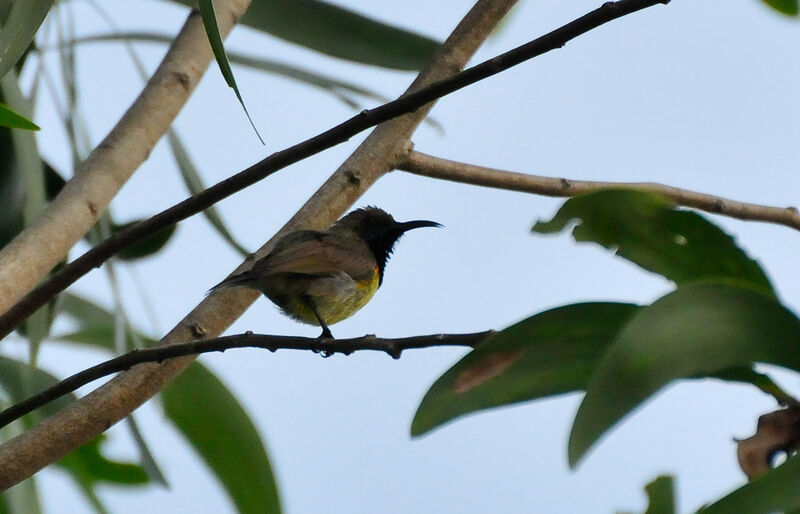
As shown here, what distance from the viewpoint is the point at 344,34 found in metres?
2.94

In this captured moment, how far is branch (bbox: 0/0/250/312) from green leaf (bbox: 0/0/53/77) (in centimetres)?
40

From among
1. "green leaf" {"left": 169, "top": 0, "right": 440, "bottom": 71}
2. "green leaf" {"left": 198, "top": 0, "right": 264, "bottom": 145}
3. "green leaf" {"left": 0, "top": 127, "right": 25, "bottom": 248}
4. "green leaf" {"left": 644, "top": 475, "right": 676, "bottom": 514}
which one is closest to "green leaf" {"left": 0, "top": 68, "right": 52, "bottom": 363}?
"green leaf" {"left": 0, "top": 127, "right": 25, "bottom": 248}

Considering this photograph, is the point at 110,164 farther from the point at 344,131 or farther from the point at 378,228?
the point at 378,228

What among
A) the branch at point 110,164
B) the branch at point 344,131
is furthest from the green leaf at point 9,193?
the branch at point 344,131

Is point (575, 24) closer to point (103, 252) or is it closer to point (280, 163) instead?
point (280, 163)

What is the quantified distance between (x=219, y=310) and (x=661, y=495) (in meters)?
1.20

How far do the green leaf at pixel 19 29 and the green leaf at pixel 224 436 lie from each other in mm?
973

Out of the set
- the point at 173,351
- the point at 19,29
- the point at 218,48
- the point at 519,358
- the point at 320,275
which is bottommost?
the point at 519,358

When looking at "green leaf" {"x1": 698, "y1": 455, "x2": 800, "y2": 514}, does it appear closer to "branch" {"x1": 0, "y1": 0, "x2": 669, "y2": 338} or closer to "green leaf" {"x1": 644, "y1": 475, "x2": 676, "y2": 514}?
"green leaf" {"x1": 644, "y1": 475, "x2": 676, "y2": 514}

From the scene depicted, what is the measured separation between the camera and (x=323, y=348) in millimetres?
1564

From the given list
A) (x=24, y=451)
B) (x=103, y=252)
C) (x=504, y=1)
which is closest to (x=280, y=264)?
(x=504, y=1)

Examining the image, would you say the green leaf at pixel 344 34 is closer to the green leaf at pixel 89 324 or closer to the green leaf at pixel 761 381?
the green leaf at pixel 89 324

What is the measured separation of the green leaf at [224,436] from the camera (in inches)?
91.4

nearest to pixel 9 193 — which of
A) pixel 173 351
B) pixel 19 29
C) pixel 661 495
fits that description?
pixel 19 29
